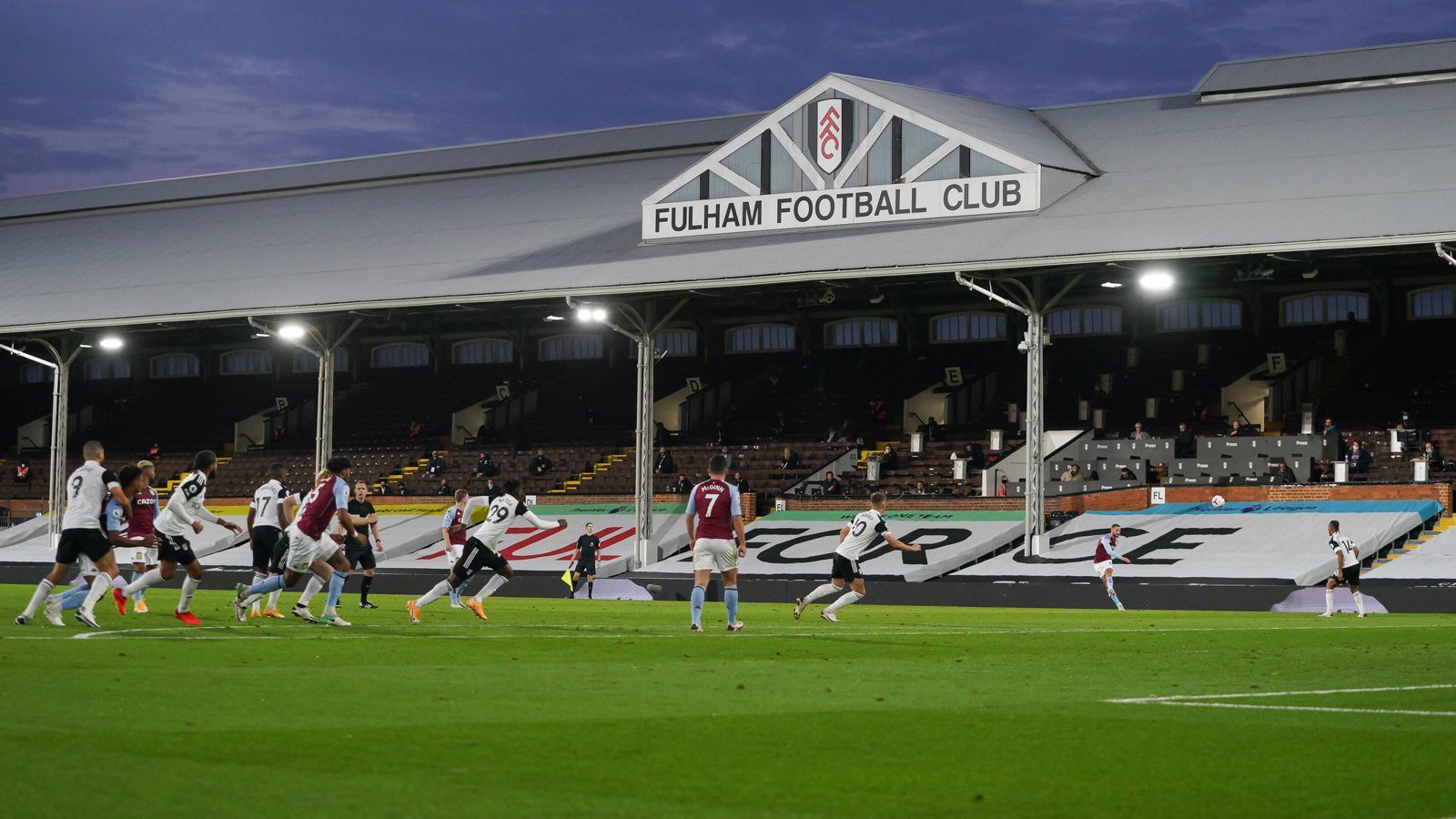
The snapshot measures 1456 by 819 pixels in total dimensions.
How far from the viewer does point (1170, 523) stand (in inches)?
1522

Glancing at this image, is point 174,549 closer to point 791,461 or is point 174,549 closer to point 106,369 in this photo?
point 791,461

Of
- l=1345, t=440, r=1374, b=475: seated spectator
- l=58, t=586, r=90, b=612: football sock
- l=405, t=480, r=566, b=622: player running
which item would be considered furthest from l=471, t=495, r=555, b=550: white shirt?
l=1345, t=440, r=1374, b=475: seated spectator

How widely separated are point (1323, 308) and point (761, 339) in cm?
1895

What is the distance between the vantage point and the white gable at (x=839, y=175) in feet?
137

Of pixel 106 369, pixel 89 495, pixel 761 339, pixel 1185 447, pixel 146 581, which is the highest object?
pixel 761 339

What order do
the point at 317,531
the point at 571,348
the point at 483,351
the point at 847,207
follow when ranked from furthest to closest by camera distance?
the point at 483,351, the point at 571,348, the point at 847,207, the point at 317,531

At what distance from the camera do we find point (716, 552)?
19.6 metres

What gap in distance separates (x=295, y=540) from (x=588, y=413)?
4047cm

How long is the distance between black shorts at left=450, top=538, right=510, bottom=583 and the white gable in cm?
2261

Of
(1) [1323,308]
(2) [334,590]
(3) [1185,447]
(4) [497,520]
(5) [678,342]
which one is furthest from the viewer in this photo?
(5) [678,342]

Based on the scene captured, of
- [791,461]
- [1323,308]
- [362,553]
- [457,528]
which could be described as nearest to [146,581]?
[457,528]

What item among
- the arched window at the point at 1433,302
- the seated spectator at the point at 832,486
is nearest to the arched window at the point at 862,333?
the seated spectator at the point at 832,486

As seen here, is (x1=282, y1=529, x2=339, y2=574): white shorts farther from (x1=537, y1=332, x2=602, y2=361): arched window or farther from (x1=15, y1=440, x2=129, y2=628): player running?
(x1=537, y1=332, x2=602, y2=361): arched window

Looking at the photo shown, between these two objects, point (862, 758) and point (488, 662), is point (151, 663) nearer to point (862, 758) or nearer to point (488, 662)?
point (488, 662)
